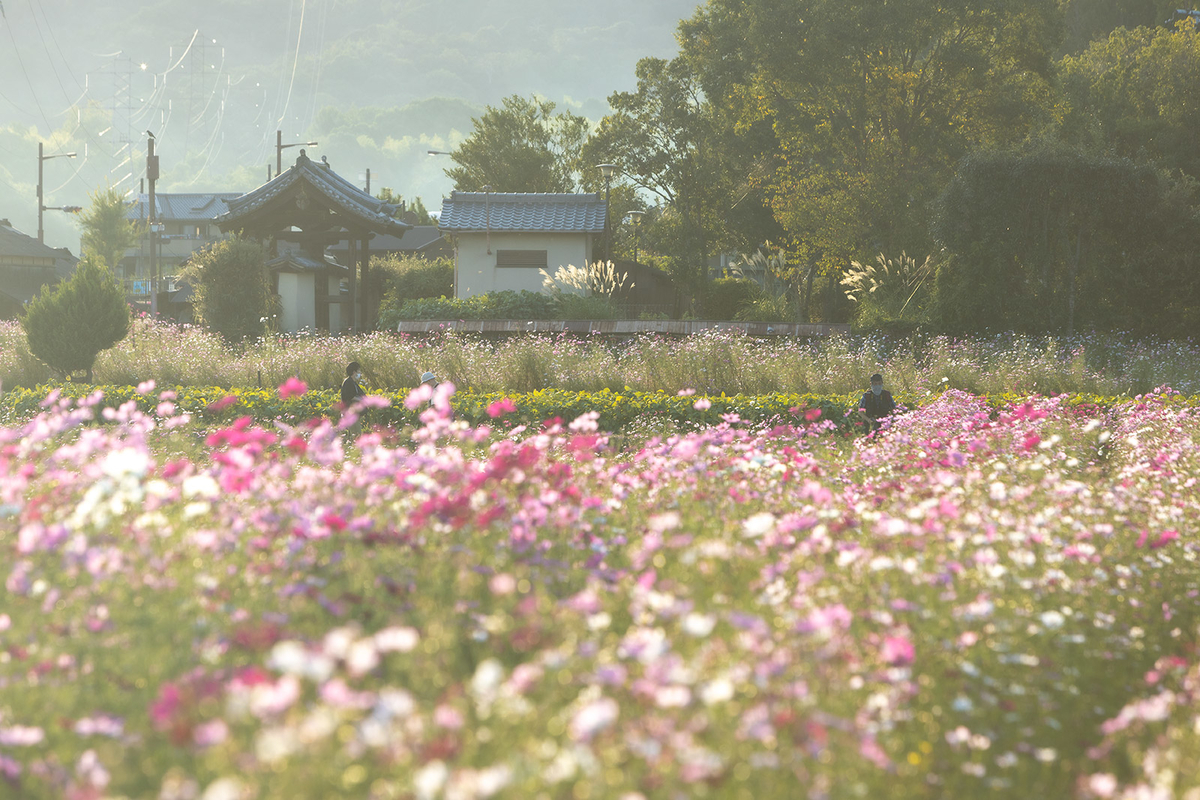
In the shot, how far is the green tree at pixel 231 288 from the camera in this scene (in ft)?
69.9

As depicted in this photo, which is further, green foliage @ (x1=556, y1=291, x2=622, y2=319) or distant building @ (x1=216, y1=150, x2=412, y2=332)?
distant building @ (x1=216, y1=150, x2=412, y2=332)

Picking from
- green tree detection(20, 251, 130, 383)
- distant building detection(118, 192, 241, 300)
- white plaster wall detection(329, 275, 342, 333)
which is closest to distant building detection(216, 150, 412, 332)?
white plaster wall detection(329, 275, 342, 333)

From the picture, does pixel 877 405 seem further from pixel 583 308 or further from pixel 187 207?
pixel 187 207

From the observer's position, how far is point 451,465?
148 inches

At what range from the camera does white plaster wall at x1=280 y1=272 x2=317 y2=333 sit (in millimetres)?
25531

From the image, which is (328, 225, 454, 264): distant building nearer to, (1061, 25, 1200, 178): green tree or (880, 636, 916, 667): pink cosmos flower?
(1061, 25, 1200, 178): green tree

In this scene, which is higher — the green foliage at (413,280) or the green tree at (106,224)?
the green tree at (106,224)

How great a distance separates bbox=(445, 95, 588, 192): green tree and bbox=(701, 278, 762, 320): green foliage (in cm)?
1795

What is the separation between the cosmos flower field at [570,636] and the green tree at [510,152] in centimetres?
4248

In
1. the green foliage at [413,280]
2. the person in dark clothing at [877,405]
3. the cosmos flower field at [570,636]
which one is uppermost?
the green foliage at [413,280]

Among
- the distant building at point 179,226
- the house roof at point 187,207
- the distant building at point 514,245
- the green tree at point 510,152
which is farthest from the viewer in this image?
the house roof at point 187,207

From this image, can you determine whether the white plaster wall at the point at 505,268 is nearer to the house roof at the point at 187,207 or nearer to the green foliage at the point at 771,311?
the green foliage at the point at 771,311

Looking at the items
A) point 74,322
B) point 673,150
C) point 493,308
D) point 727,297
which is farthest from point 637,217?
point 74,322

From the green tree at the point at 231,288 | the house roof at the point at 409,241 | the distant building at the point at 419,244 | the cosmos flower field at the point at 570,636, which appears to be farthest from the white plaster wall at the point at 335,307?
the cosmos flower field at the point at 570,636
